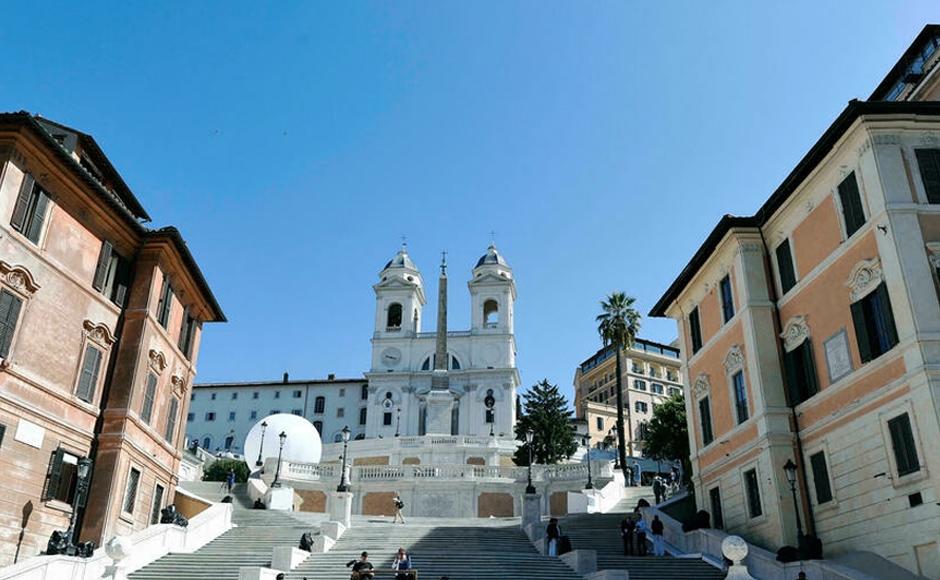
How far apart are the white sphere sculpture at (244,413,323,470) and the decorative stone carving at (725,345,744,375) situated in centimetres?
2975

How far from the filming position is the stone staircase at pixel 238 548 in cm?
2242

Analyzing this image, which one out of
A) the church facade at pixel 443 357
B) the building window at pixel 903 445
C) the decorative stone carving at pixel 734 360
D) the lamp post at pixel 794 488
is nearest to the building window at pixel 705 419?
the decorative stone carving at pixel 734 360

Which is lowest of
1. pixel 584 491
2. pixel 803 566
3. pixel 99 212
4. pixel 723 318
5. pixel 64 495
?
pixel 803 566

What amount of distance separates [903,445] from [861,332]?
3220mm

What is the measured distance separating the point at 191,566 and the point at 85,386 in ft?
20.5

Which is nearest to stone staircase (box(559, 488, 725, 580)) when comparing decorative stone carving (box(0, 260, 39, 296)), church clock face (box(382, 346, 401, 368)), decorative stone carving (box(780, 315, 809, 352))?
decorative stone carving (box(780, 315, 809, 352))

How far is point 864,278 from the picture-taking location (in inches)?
797

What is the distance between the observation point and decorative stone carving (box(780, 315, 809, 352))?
23.3 metres

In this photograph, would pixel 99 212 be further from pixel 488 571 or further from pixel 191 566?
pixel 488 571

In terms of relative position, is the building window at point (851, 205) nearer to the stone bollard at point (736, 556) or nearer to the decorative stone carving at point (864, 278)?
the decorative stone carving at point (864, 278)

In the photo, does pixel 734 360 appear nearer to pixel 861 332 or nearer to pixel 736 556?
pixel 861 332

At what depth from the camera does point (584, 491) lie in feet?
124

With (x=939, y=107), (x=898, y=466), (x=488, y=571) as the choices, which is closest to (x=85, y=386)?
(x=488, y=571)

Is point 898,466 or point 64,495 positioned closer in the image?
point 898,466
